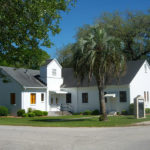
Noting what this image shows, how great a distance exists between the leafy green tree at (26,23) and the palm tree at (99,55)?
37.1 ft

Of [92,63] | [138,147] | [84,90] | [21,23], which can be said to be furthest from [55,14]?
[84,90]

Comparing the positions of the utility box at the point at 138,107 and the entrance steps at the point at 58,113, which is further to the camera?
the entrance steps at the point at 58,113

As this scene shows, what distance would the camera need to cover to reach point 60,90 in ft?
125

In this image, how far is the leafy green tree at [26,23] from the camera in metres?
10.5

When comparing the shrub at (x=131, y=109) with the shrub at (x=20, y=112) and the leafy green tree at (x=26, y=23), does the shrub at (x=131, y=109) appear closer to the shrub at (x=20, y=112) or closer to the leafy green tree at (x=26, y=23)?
the shrub at (x=20, y=112)

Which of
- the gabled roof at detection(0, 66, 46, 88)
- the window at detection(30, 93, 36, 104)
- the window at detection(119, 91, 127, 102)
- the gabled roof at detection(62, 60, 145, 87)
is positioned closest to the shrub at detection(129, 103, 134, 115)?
the window at detection(119, 91, 127, 102)

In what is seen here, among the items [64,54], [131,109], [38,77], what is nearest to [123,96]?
[131,109]

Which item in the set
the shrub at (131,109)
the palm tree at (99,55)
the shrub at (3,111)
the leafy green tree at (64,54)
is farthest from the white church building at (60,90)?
the leafy green tree at (64,54)

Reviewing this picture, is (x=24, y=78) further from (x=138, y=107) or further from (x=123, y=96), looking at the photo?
(x=138, y=107)

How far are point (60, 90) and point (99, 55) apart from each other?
15.7 meters

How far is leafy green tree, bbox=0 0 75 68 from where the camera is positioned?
1053 centimetres

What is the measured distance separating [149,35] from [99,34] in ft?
87.2

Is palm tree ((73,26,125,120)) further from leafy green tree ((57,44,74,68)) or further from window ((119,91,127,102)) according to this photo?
leafy green tree ((57,44,74,68))

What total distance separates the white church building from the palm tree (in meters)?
10.1
